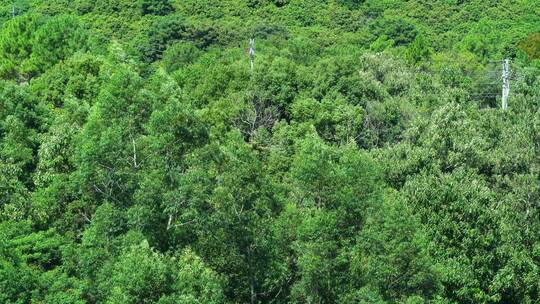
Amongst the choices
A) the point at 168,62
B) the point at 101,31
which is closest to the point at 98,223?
the point at 168,62

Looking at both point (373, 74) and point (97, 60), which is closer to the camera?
point (97, 60)

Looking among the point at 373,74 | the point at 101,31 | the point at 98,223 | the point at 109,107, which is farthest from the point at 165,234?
the point at 101,31

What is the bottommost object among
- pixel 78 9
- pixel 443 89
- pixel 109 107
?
pixel 78 9

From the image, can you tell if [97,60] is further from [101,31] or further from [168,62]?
[101,31]

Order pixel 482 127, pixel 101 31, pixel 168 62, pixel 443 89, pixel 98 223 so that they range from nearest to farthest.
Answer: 1. pixel 98 223
2. pixel 482 127
3. pixel 443 89
4. pixel 168 62
5. pixel 101 31

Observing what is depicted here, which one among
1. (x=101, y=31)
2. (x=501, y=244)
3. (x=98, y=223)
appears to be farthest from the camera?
(x=101, y=31)

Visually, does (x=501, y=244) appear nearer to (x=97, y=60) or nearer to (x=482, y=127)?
(x=482, y=127)

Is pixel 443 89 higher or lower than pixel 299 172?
lower
